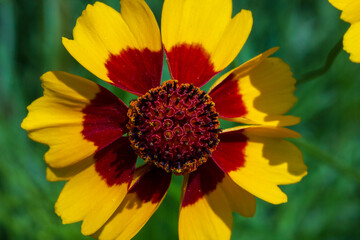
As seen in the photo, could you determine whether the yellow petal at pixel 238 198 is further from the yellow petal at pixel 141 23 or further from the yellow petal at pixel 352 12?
the yellow petal at pixel 352 12

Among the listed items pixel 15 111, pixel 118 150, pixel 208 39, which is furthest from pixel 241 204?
pixel 15 111

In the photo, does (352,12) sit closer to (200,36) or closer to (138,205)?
(200,36)

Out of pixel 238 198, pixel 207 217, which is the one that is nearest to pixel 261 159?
pixel 238 198

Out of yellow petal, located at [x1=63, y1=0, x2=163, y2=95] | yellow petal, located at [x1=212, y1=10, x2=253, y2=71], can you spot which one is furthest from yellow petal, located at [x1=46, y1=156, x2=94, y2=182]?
yellow petal, located at [x1=212, y1=10, x2=253, y2=71]

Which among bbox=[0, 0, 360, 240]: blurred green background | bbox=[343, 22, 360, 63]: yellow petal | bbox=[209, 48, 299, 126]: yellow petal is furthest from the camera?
bbox=[0, 0, 360, 240]: blurred green background

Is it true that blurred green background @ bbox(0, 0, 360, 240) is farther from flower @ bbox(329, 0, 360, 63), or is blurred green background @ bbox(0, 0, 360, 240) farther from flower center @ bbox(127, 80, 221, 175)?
flower @ bbox(329, 0, 360, 63)

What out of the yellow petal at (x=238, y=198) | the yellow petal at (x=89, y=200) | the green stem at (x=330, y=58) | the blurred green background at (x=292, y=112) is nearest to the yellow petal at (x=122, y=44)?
the yellow petal at (x=89, y=200)
